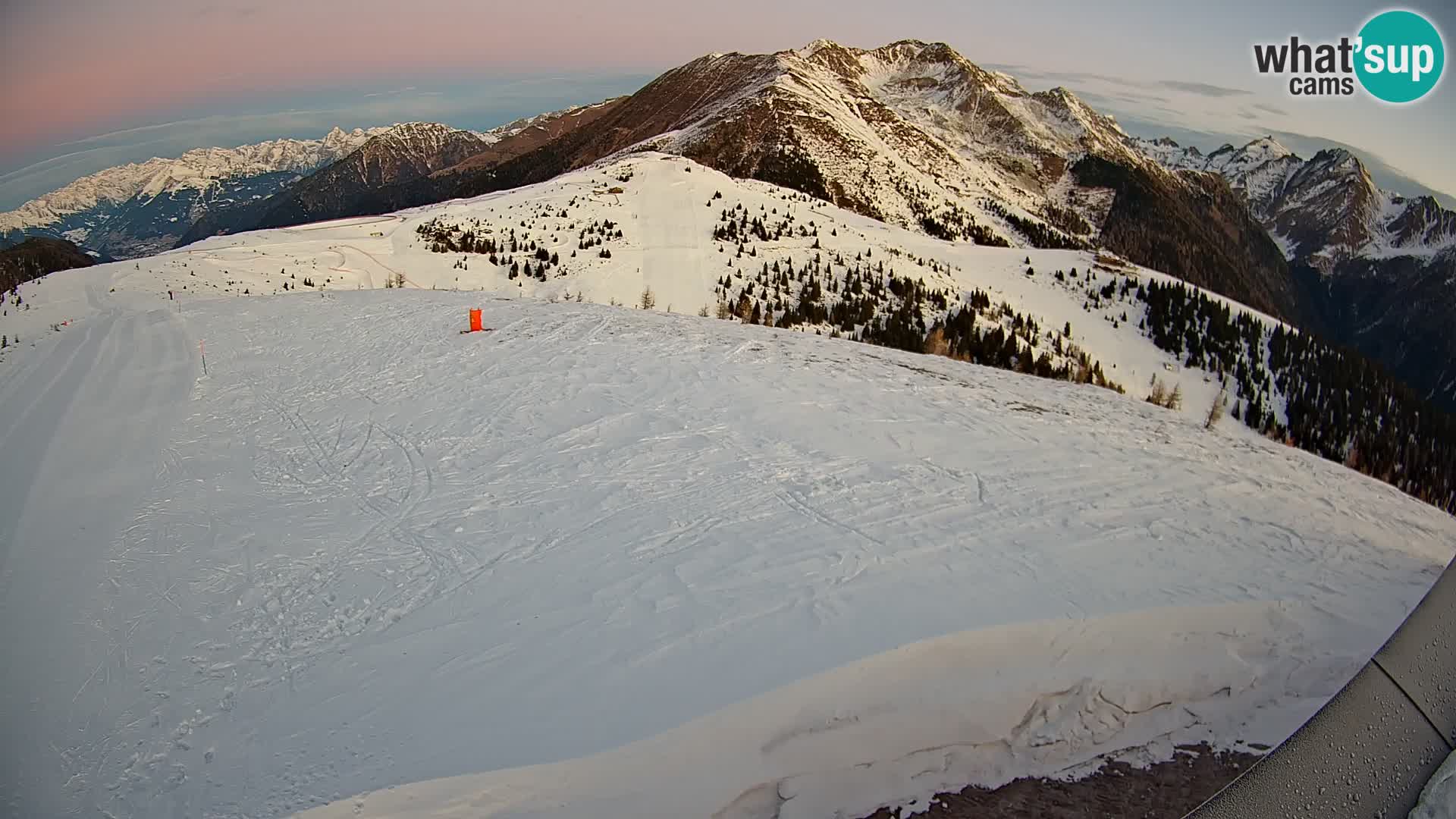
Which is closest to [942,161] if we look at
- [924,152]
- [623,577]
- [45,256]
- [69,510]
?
[924,152]

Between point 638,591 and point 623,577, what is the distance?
0.82 ft

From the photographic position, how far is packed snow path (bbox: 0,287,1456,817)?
4.44 m

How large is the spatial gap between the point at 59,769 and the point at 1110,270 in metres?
41.7

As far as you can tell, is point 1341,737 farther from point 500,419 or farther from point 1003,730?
point 500,419

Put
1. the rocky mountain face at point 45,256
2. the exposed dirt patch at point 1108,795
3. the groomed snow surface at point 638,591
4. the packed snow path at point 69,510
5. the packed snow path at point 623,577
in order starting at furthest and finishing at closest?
the rocky mountain face at point 45,256 < the packed snow path at point 69,510 < the packed snow path at point 623,577 < the groomed snow surface at point 638,591 < the exposed dirt patch at point 1108,795

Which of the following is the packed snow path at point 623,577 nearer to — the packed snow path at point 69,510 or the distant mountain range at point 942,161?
the packed snow path at point 69,510

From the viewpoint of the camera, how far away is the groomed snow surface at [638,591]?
169 inches

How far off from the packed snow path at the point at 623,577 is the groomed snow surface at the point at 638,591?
0.03 m

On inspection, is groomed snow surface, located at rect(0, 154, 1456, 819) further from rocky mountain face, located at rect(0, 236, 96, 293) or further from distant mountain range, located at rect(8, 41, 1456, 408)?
rocky mountain face, located at rect(0, 236, 96, 293)

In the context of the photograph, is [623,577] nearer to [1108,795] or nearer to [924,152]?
[1108,795]

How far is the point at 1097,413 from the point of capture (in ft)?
36.5

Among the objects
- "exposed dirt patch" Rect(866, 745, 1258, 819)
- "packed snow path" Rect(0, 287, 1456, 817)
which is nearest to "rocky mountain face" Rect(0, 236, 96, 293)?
"packed snow path" Rect(0, 287, 1456, 817)

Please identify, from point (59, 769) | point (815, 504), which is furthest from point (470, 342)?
point (59, 769)

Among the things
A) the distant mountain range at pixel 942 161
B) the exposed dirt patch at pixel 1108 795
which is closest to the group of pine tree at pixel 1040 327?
the exposed dirt patch at pixel 1108 795
